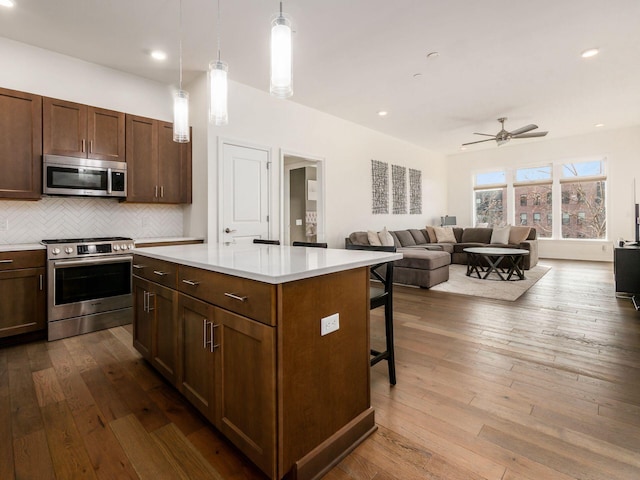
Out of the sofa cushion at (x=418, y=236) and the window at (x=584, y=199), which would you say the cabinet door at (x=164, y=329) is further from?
the window at (x=584, y=199)

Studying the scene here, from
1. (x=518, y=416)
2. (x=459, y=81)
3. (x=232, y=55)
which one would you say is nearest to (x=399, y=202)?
(x=459, y=81)

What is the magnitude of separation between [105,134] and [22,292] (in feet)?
5.91

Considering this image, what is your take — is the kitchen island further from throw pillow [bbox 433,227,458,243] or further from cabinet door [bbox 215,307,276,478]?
throw pillow [bbox 433,227,458,243]

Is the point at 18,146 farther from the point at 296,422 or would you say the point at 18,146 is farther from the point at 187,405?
the point at 296,422

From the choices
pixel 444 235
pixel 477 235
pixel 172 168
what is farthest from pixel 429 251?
pixel 172 168

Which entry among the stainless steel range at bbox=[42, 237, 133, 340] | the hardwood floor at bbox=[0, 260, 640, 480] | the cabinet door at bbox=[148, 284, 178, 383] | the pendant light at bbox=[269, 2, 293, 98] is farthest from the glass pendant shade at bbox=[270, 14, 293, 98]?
the stainless steel range at bbox=[42, 237, 133, 340]

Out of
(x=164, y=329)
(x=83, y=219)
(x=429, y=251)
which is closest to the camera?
(x=164, y=329)

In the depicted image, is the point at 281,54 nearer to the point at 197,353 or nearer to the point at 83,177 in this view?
the point at 197,353

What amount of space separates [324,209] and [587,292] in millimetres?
4094

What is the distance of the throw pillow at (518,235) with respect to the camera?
6863 millimetres

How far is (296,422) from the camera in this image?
4.35ft

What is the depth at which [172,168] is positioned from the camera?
13.5ft

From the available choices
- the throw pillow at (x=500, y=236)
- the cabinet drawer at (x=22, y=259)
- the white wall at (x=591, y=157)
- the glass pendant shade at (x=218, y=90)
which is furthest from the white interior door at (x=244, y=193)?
the white wall at (x=591, y=157)

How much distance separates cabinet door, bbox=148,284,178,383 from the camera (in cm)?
195
